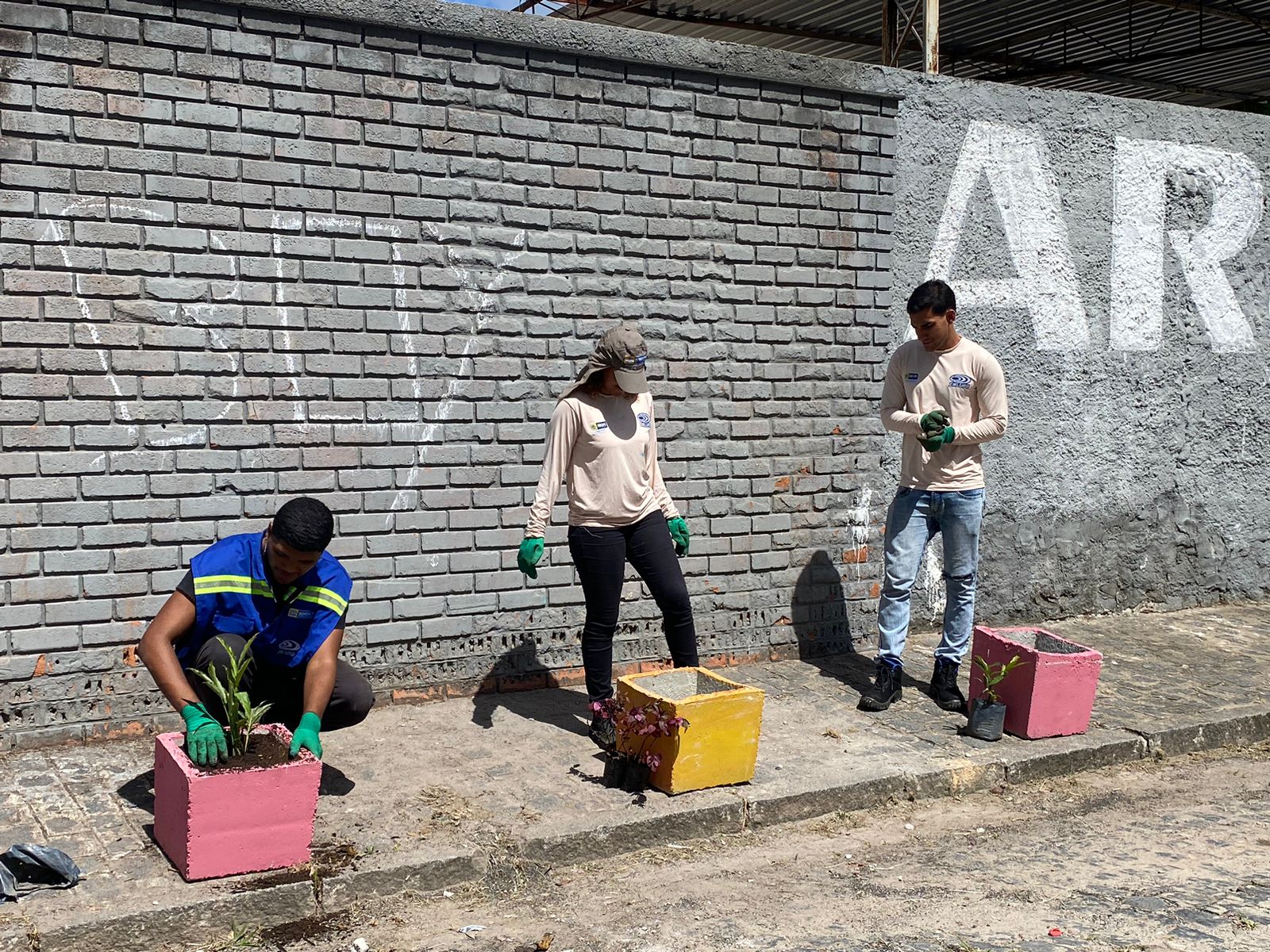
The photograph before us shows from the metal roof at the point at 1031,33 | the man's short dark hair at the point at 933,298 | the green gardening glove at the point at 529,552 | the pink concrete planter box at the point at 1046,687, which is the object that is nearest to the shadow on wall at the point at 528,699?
the green gardening glove at the point at 529,552

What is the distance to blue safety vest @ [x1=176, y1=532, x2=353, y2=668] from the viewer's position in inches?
175

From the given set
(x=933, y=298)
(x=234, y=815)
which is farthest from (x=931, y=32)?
(x=234, y=815)

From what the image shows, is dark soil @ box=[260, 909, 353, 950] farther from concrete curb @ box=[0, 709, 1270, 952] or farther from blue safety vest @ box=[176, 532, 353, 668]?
blue safety vest @ box=[176, 532, 353, 668]

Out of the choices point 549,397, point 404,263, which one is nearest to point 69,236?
point 404,263

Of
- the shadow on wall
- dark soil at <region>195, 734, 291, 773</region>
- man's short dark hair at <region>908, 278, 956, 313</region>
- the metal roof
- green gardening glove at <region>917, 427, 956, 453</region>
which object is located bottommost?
the shadow on wall

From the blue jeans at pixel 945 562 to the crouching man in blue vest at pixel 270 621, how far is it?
286 cm

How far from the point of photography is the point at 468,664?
20.0ft

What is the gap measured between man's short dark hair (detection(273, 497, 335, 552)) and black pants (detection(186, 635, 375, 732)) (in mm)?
498

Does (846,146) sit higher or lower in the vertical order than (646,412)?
higher

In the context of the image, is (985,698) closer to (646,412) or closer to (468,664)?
(646,412)

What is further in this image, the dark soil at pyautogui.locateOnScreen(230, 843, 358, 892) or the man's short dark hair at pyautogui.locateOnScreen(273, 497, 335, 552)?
the man's short dark hair at pyautogui.locateOnScreen(273, 497, 335, 552)

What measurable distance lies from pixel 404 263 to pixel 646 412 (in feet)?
4.54

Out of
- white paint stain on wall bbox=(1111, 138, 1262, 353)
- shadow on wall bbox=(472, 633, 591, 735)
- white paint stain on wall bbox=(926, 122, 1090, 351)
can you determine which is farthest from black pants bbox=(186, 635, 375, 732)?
white paint stain on wall bbox=(1111, 138, 1262, 353)

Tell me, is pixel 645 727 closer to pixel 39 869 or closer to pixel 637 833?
pixel 637 833
